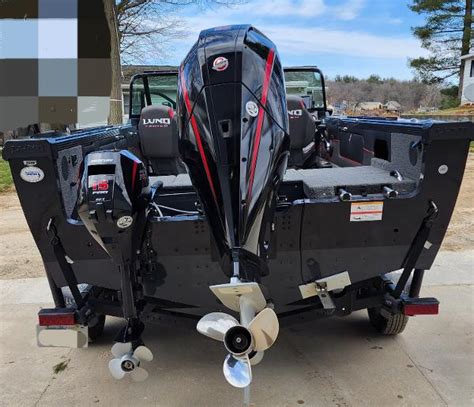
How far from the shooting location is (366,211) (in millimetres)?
2838

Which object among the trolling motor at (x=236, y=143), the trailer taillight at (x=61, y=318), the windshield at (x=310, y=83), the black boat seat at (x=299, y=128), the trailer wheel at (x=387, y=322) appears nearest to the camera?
the trolling motor at (x=236, y=143)

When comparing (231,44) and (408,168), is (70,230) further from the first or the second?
(408,168)

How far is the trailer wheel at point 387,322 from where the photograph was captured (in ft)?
11.9

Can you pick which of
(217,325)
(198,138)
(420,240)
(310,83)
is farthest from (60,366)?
(310,83)

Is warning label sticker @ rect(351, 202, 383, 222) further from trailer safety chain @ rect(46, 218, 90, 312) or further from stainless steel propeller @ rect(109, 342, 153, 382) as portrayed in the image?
trailer safety chain @ rect(46, 218, 90, 312)

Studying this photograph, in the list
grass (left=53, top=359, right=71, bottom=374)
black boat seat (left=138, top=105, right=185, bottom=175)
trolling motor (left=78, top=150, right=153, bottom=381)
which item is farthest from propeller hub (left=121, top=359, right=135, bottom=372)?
black boat seat (left=138, top=105, right=185, bottom=175)

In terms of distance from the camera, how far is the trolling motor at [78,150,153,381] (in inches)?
93.9

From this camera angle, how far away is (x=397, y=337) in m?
3.84

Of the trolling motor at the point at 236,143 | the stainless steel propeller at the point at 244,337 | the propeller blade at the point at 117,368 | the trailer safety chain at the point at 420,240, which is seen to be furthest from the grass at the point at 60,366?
the trailer safety chain at the point at 420,240

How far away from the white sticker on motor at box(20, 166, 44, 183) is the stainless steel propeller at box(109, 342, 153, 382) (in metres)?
0.94

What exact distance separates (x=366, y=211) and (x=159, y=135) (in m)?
2.69

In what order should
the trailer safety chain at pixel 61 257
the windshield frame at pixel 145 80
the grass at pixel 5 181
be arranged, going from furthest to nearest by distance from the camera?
the grass at pixel 5 181, the windshield frame at pixel 145 80, the trailer safety chain at pixel 61 257

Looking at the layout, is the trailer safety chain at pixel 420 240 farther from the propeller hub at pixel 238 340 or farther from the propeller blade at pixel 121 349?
the propeller blade at pixel 121 349

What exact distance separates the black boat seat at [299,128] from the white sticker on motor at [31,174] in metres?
2.67
